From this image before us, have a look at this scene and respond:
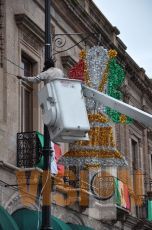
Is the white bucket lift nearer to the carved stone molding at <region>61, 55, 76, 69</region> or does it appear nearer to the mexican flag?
the carved stone molding at <region>61, 55, 76, 69</region>

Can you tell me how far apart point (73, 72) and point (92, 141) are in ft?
5.45

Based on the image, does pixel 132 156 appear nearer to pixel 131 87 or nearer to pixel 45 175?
pixel 131 87

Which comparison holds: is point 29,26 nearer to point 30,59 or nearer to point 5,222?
point 30,59

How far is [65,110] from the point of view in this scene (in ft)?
24.8

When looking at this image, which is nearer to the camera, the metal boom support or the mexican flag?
the metal boom support

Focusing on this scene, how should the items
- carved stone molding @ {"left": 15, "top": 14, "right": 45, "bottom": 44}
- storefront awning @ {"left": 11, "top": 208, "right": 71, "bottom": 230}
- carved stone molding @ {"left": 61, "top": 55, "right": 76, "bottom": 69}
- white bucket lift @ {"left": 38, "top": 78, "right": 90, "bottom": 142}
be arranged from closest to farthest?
white bucket lift @ {"left": 38, "top": 78, "right": 90, "bottom": 142}
storefront awning @ {"left": 11, "top": 208, "right": 71, "bottom": 230}
carved stone molding @ {"left": 15, "top": 14, "right": 45, "bottom": 44}
carved stone molding @ {"left": 61, "top": 55, "right": 76, "bottom": 69}

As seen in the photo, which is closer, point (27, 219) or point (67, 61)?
point (27, 219)

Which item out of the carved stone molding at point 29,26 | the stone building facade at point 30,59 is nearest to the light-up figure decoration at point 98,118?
the stone building facade at point 30,59

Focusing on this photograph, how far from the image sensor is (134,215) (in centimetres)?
2664

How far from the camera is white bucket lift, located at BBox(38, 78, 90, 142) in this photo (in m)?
7.51

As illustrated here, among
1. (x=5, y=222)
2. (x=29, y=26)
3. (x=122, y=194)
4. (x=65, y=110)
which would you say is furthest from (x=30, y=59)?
(x=65, y=110)

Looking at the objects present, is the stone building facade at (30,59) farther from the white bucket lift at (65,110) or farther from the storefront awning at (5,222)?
the white bucket lift at (65,110)

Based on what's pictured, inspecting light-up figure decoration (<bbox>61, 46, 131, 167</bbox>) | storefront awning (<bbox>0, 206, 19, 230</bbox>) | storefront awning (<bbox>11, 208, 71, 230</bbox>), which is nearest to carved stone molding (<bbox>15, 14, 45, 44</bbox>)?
storefront awning (<bbox>11, 208, 71, 230</bbox>)

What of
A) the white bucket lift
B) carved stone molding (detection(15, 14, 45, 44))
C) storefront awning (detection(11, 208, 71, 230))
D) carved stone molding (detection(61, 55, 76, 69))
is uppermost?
carved stone molding (detection(15, 14, 45, 44))
